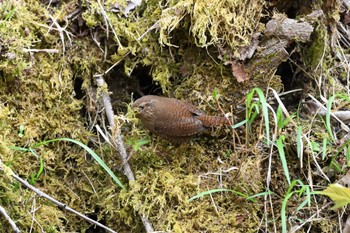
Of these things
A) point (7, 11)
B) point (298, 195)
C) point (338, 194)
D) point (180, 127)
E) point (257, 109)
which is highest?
point (7, 11)

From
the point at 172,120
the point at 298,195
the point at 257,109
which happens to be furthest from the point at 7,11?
the point at 298,195

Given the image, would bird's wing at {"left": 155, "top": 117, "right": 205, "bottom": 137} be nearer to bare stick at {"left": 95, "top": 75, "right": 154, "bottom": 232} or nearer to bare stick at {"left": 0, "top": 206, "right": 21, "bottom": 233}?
bare stick at {"left": 95, "top": 75, "right": 154, "bottom": 232}

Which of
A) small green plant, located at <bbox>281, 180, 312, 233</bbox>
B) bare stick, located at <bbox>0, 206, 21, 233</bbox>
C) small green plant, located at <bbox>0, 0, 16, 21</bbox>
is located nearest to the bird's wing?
small green plant, located at <bbox>281, 180, 312, 233</bbox>

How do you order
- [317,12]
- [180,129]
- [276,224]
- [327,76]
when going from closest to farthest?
1. [276,224]
2. [180,129]
3. [317,12]
4. [327,76]

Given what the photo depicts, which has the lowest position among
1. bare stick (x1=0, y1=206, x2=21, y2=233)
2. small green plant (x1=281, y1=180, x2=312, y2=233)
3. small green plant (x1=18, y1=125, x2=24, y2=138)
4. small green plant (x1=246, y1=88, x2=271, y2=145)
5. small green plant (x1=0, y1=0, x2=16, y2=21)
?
small green plant (x1=281, y1=180, x2=312, y2=233)

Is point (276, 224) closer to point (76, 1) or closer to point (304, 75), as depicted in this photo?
point (304, 75)

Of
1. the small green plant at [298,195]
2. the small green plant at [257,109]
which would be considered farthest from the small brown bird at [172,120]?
the small green plant at [298,195]

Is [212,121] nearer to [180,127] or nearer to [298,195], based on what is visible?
[180,127]

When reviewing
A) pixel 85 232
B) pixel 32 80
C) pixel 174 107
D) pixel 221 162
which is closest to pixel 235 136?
pixel 221 162
